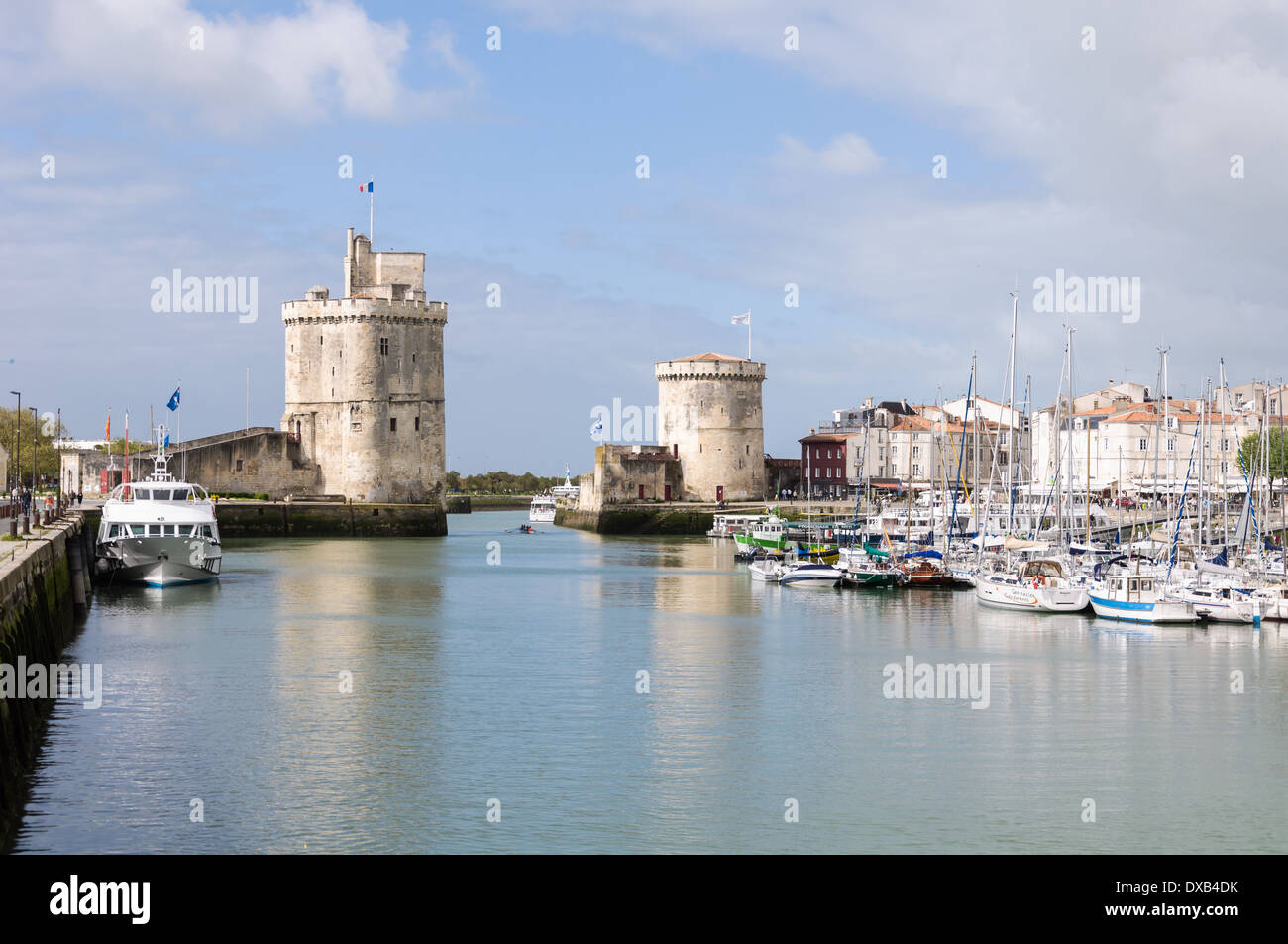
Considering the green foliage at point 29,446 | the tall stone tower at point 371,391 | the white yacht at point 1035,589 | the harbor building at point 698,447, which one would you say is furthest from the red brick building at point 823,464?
the white yacht at point 1035,589

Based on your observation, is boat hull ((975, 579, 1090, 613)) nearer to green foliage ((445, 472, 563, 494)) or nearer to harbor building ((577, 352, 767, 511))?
harbor building ((577, 352, 767, 511))

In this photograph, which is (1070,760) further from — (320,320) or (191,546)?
(320,320)

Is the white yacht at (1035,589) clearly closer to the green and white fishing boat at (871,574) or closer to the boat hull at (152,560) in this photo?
the green and white fishing boat at (871,574)

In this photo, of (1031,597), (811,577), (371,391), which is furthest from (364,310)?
(1031,597)

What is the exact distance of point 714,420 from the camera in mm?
78750

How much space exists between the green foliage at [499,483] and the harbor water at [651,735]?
102 m

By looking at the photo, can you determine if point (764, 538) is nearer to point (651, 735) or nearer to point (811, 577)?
point (811, 577)

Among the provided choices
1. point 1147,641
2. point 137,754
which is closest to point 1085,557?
point 1147,641

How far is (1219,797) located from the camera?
1609cm

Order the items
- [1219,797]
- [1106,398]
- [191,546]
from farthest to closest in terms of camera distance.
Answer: [1106,398], [191,546], [1219,797]

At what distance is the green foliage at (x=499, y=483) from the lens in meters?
136

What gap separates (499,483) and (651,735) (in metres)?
121
